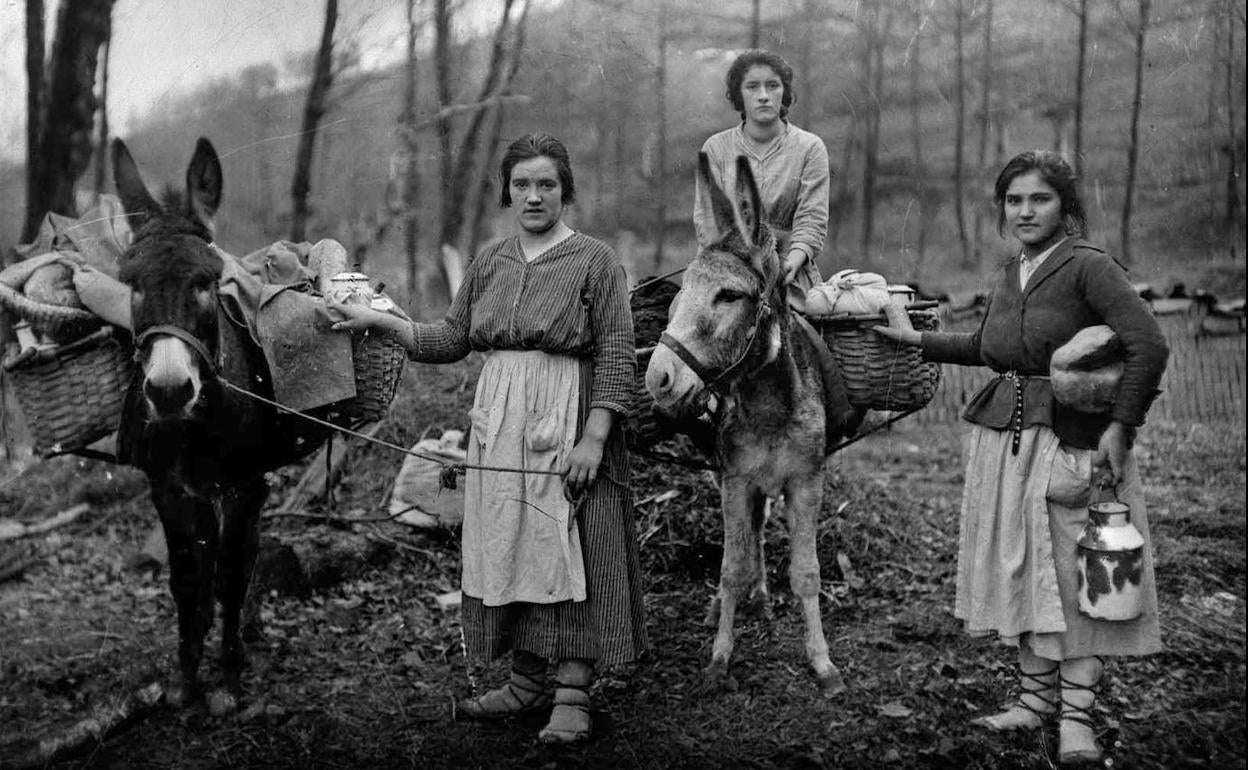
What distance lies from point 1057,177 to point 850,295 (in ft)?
2.95

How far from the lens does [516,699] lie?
346 cm

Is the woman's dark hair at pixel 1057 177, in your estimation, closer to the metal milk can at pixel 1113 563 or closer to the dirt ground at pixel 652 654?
the metal milk can at pixel 1113 563

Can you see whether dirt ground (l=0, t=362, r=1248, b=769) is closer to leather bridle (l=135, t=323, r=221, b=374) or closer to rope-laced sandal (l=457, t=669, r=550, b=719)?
rope-laced sandal (l=457, t=669, r=550, b=719)

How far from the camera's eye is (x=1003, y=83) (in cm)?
730

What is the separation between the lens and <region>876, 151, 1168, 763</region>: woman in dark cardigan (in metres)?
2.93

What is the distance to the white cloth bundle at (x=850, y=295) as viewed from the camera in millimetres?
3572

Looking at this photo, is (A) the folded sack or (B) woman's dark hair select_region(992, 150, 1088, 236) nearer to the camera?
(B) woman's dark hair select_region(992, 150, 1088, 236)

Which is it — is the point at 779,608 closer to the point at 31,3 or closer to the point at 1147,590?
the point at 1147,590

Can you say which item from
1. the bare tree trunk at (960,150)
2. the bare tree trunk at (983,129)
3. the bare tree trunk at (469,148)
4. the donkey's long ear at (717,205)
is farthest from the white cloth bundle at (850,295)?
the bare tree trunk at (983,129)

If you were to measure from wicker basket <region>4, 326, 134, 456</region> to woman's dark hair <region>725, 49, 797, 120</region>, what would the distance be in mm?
2791

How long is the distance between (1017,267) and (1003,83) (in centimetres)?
496

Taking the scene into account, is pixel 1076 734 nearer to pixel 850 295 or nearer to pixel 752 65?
pixel 850 295

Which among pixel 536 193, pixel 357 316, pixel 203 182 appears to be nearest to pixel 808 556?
pixel 536 193

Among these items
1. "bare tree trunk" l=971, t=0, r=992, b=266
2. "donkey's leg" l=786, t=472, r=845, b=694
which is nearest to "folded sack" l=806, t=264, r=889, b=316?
"donkey's leg" l=786, t=472, r=845, b=694
